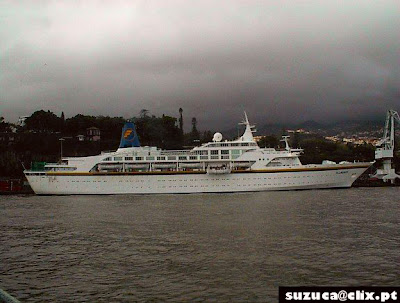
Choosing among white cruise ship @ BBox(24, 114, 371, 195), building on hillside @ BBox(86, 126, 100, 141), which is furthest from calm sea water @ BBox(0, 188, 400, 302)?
building on hillside @ BBox(86, 126, 100, 141)

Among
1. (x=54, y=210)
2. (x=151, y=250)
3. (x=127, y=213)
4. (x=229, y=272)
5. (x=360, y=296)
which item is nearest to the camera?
(x=360, y=296)

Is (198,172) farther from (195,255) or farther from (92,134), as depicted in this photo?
(92,134)

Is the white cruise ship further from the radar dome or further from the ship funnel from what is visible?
the ship funnel

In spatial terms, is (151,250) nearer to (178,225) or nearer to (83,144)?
(178,225)

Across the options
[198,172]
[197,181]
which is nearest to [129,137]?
[198,172]

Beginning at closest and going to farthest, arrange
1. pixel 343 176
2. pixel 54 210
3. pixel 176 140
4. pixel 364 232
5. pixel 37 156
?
pixel 364 232 → pixel 54 210 → pixel 343 176 → pixel 37 156 → pixel 176 140

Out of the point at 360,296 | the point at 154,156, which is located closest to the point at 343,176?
the point at 154,156

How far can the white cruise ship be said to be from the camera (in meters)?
44.6

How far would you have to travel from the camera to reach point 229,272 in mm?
12242

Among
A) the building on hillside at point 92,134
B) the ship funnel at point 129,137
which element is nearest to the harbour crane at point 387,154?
the ship funnel at point 129,137

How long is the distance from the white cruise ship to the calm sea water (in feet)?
65.3

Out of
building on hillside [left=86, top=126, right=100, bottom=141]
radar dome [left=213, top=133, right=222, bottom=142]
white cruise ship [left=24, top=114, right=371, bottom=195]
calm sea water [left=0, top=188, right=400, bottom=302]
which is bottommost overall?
calm sea water [left=0, top=188, right=400, bottom=302]

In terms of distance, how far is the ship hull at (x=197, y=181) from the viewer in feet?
146

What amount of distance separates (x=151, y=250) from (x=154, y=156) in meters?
32.1
